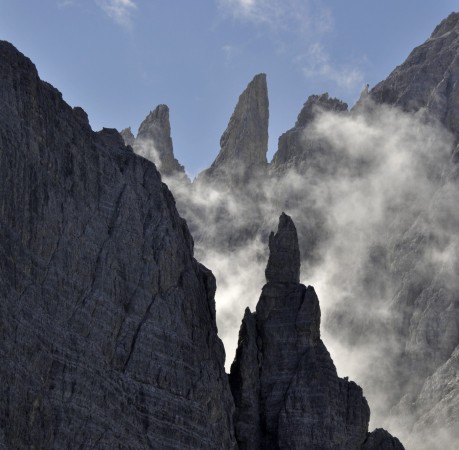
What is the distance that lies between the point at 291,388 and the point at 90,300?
75.4 ft

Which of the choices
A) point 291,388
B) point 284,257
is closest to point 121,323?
point 291,388

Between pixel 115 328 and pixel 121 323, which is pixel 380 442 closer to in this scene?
pixel 121 323

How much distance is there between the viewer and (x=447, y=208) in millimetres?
186625

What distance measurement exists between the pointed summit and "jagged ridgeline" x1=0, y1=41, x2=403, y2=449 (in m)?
5.85

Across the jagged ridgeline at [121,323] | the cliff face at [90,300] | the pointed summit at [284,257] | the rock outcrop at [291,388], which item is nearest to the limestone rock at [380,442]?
the rock outcrop at [291,388]

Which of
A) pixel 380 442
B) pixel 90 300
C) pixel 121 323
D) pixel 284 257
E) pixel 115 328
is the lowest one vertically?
pixel 115 328

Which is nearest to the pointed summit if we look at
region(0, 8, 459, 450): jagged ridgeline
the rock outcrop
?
region(0, 8, 459, 450): jagged ridgeline

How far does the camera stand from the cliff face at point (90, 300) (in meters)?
76.2

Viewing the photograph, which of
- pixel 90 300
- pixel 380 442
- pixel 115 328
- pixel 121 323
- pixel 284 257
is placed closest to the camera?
pixel 90 300

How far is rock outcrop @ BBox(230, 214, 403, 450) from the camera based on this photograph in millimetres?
96125

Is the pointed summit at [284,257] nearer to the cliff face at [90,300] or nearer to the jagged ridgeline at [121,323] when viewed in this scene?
the jagged ridgeline at [121,323]

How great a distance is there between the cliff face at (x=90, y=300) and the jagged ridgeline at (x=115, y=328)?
0.10 metres

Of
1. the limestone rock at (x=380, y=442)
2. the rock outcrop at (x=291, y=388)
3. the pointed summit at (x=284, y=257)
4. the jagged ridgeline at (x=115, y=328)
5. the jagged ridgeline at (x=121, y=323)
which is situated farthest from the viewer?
the pointed summit at (x=284, y=257)

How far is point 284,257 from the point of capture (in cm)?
11000
